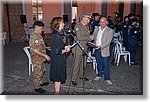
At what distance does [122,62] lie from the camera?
17.9 feet

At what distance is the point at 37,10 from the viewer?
10336 millimetres

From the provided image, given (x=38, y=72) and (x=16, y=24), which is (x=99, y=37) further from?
(x=16, y=24)

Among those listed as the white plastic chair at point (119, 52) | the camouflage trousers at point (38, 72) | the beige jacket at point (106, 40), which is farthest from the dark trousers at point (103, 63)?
the white plastic chair at point (119, 52)

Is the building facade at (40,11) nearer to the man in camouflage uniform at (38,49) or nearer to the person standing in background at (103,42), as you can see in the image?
the person standing in background at (103,42)

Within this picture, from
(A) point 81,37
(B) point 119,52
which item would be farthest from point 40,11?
(A) point 81,37

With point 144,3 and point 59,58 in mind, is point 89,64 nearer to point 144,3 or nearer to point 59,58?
point 59,58

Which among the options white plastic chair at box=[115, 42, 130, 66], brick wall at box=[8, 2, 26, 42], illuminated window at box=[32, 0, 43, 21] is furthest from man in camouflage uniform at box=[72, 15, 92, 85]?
illuminated window at box=[32, 0, 43, 21]

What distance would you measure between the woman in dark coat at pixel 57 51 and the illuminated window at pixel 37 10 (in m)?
7.67

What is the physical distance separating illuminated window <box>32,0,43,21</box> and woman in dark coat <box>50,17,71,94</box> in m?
7.67

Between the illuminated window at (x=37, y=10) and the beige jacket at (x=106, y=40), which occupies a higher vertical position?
the illuminated window at (x=37, y=10)

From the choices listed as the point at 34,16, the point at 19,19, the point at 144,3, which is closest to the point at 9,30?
the point at 19,19

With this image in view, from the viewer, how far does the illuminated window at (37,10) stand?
10303 mm

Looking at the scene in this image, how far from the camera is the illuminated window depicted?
33.8 ft

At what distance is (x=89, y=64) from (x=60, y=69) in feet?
8.01
